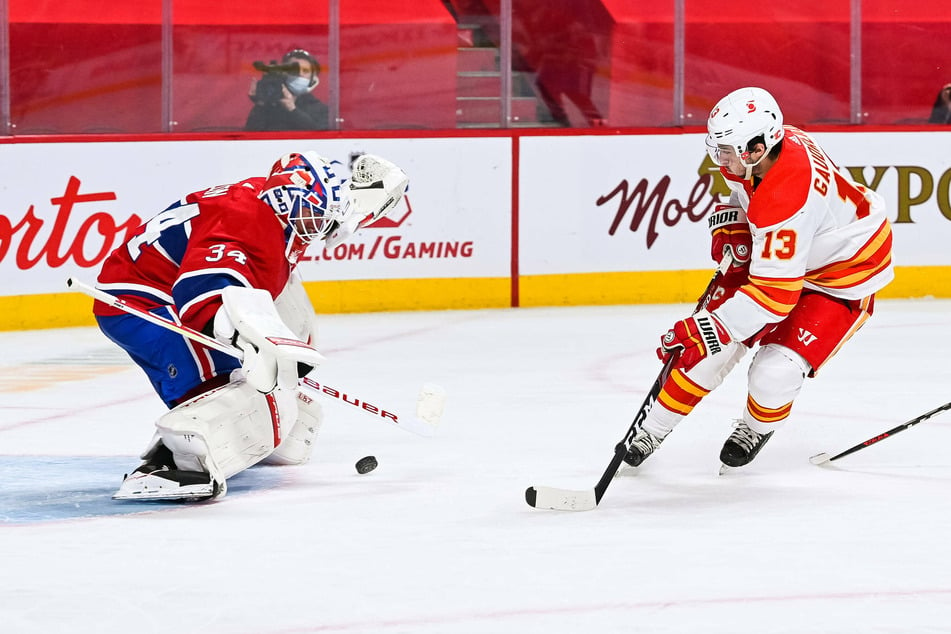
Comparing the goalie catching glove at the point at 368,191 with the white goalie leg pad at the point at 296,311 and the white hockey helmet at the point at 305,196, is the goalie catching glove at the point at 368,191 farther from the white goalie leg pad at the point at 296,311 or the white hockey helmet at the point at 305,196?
the white goalie leg pad at the point at 296,311

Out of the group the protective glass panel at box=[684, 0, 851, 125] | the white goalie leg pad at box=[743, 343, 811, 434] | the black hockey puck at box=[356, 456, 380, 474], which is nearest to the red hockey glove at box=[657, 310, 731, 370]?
the white goalie leg pad at box=[743, 343, 811, 434]

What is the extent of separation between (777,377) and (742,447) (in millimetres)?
218

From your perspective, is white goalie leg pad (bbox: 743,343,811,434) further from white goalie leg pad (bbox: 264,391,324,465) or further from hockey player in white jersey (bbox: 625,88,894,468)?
white goalie leg pad (bbox: 264,391,324,465)

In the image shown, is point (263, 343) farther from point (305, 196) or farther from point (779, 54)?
point (779, 54)

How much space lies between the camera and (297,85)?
7004 mm

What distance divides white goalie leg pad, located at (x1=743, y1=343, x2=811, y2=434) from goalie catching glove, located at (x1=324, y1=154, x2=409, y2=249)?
0.92 m

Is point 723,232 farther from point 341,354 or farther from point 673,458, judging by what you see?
point 341,354

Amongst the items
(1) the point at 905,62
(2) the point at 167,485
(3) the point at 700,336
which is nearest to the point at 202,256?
(2) the point at 167,485

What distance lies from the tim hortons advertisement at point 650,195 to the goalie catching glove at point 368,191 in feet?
11.8

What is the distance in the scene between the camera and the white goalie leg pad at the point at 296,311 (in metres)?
3.64

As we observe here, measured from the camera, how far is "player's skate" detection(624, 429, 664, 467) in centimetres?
352

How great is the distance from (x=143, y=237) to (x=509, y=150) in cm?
377

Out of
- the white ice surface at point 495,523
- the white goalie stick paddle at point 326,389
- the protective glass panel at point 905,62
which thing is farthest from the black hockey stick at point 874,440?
the protective glass panel at point 905,62

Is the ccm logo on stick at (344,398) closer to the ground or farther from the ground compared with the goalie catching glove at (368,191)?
closer to the ground
